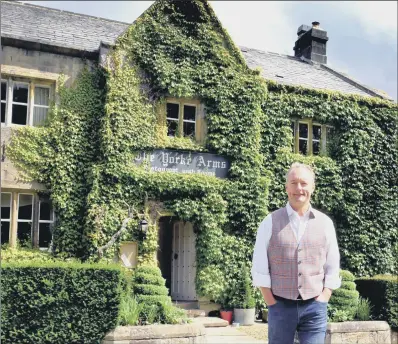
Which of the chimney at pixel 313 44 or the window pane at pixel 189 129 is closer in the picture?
the window pane at pixel 189 129

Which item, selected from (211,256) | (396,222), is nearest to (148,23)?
(211,256)

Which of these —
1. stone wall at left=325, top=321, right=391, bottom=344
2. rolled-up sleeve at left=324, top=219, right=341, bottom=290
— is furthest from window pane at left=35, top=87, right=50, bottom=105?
rolled-up sleeve at left=324, top=219, right=341, bottom=290

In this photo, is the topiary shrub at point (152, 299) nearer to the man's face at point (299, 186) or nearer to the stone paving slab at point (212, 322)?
the stone paving slab at point (212, 322)

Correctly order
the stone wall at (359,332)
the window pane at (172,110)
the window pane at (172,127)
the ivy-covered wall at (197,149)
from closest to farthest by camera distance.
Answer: the stone wall at (359,332) → the ivy-covered wall at (197,149) → the window pane at (172,127) → the window pane at (172,110)

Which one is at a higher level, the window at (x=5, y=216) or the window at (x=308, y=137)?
the window at (x=308, y=137)

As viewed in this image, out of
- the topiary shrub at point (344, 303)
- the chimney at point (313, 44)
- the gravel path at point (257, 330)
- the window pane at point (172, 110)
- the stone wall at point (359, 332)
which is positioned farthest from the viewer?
the chimney at point (313, 44)

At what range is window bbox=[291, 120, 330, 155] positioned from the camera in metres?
15.8

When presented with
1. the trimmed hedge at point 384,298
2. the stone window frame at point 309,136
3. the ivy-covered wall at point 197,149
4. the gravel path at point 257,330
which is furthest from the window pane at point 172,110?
the trimmed hedge at point 384,298

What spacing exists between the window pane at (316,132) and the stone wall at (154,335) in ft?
29.2

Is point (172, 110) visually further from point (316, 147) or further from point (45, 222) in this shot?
point (316, 147)

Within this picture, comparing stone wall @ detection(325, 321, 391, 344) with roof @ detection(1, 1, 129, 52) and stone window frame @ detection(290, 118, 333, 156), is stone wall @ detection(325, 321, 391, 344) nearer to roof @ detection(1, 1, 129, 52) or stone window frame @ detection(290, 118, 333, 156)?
stone window frame @ detection(290, 118, 333, 156)

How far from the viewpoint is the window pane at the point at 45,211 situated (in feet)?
43.2

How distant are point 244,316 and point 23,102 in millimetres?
8254

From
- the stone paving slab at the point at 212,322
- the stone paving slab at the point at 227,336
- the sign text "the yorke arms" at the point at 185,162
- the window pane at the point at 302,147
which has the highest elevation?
the window pane at the point at 302,147
